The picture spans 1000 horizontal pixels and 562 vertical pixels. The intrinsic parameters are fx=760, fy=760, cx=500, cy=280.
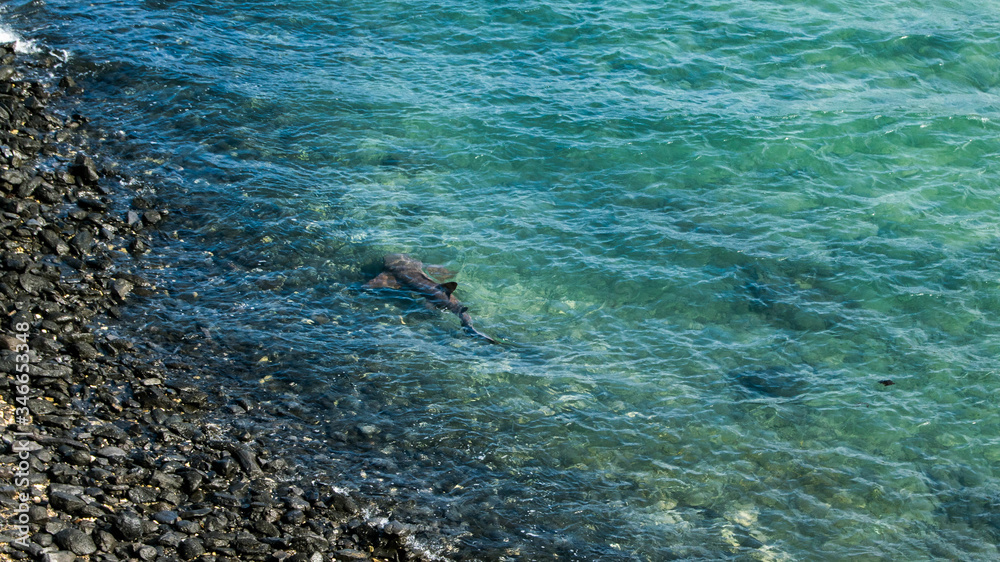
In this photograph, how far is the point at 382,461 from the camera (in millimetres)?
11414

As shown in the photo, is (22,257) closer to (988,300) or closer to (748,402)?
(748,402)

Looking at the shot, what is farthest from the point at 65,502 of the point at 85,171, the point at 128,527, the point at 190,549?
the point at 85,171

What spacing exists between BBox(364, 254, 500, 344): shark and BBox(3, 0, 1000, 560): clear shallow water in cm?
29

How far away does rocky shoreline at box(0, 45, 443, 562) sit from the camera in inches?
356

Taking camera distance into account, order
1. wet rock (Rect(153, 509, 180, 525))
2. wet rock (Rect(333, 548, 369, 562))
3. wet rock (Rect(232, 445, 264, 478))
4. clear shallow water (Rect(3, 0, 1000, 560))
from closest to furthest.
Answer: wet rock (Rect(153, 509, 180, 525)) → wet rock (Rect(333, 548, 369, 562)) → wet rock (Rect(232, 445, 264, 478)) → clear shallow water (Rect(3, 0, 1000, 560))

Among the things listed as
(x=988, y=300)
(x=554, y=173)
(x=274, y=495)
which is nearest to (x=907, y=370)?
(x=988, y=300)

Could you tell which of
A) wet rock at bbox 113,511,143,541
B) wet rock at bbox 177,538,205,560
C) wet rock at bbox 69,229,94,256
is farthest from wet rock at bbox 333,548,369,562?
wet rock at bbox 69,229,94,256

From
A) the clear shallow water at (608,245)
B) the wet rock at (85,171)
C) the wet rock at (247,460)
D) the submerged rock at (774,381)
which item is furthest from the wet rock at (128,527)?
the submerged rock at (774,381)

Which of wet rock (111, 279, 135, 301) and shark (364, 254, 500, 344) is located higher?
wet rock (111, 279, 135, 301)

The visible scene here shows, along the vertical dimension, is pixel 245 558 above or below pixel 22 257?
below

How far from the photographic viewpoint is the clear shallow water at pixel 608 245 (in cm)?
1171

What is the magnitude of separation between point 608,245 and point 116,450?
10.4 m

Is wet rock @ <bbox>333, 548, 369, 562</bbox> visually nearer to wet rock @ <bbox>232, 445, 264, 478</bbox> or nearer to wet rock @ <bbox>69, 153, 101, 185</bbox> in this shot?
wet rock @ <bbox>232, 445, 264, 478</bbox>

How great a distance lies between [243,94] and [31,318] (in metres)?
10.4
